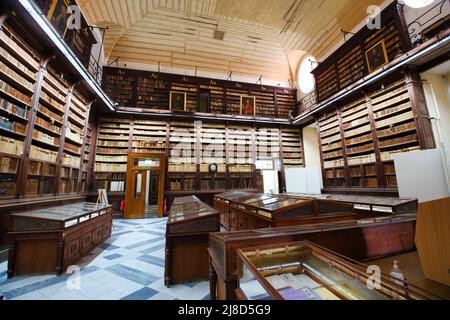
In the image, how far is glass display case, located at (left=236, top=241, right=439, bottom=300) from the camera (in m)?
0.65

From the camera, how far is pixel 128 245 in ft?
11.2

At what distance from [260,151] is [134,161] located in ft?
15.3

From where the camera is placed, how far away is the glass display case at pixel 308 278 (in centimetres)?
65

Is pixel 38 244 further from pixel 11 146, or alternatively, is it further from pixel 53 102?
pixel 53 102

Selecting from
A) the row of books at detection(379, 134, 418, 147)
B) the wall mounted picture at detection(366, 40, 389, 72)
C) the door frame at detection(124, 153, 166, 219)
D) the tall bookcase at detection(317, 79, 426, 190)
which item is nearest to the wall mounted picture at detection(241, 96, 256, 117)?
the tall bookcase at detection(317, 79, 426, 190)

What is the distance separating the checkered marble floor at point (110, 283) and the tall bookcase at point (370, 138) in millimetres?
5227

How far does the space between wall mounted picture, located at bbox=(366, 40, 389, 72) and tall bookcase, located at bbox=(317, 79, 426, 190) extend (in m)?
0.65

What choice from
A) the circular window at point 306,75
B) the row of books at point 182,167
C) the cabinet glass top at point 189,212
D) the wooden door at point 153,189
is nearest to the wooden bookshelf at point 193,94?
the circular window at point 306,75

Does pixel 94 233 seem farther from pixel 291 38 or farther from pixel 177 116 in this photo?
pixel 291 38

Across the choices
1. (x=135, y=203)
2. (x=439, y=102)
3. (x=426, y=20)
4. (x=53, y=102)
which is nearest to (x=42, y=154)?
(x=53, y=102)

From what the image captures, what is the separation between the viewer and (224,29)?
7.07 metres

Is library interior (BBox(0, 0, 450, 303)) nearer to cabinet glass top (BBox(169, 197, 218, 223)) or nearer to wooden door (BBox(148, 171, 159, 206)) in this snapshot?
cabinet glass top (BBox(169, 197, 218, 223))

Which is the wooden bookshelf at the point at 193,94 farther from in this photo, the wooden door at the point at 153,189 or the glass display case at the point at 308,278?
the glass display case at the point at 308,278

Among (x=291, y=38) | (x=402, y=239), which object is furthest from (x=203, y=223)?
(x=291, y=38)
